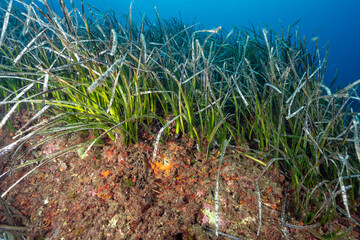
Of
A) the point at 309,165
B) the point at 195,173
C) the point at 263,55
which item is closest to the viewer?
the point at 309,165

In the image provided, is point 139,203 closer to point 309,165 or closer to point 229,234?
point 229,234

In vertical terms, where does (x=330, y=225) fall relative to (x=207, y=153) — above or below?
below

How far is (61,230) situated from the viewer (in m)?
1.16

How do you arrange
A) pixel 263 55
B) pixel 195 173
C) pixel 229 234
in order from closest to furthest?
pixel 229 234 < pixel 195 173 < pixel 263 55

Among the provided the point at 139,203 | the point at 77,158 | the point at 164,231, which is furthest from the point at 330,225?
the point at 77,158

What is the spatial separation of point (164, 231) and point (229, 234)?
354mm

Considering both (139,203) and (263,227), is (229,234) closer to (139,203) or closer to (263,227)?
(263,227)

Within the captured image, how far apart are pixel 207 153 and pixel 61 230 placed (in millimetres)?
987

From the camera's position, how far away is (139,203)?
1184 millimetres

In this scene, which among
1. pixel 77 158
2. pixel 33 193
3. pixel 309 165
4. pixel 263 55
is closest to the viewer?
pixel 309 165

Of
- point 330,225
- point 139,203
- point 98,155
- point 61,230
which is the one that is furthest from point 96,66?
point 330,225

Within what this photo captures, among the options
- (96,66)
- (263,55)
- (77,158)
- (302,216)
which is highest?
(263,55)

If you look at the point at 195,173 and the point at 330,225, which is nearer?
the point at 330,225

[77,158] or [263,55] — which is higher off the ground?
[263,55]
